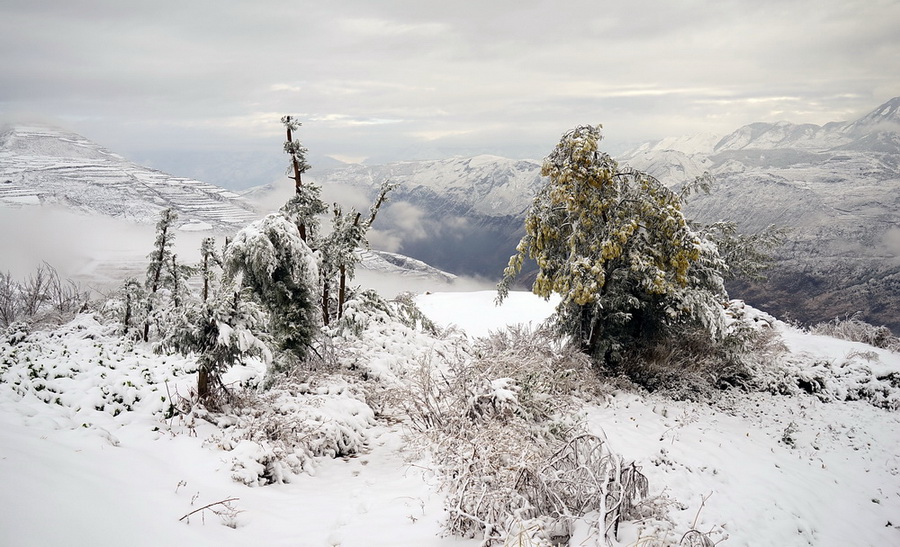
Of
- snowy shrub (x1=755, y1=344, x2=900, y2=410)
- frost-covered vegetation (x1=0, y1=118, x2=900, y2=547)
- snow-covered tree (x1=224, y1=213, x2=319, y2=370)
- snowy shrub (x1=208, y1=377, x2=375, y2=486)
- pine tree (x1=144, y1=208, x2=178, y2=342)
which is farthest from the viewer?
pine tree (x1=144, y1=208, x2=178, y2=342)

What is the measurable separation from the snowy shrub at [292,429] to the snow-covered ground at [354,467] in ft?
0.29

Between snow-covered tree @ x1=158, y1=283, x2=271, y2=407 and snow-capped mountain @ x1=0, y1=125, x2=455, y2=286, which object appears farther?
snow-capped mountain @ x1=0, y1=125, x2=455, y2=286

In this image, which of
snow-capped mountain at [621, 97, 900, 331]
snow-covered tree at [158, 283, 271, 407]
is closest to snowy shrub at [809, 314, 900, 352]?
snow-covered tree at [158, 283, 271, 407]

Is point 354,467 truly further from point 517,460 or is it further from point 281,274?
point 281,274

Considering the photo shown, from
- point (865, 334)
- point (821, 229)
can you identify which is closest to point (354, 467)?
point (865, 334)

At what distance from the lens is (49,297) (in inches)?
1191

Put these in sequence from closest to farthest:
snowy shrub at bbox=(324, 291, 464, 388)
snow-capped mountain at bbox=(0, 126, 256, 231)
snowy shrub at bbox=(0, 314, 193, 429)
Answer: snowy shrub at bbox=(0, 314, 193, 429) → snowy shrub at bbox=(324, 291, 464, 388) → snow-capped mountain at bbox=(0, 126, 256, 231)

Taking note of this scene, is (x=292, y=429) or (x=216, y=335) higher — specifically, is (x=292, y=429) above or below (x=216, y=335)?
below

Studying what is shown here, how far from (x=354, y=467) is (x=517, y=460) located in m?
2.64

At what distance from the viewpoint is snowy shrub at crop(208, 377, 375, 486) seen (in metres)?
5.50

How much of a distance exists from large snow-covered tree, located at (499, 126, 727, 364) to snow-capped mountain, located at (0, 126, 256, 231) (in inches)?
5860

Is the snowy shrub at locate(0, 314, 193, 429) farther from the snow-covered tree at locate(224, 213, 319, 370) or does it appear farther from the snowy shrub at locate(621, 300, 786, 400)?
the snowy shrub at locate(621, 300, 786, 400)

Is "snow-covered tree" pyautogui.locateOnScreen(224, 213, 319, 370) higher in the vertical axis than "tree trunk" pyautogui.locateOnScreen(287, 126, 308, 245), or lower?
lower

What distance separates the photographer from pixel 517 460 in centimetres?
486
